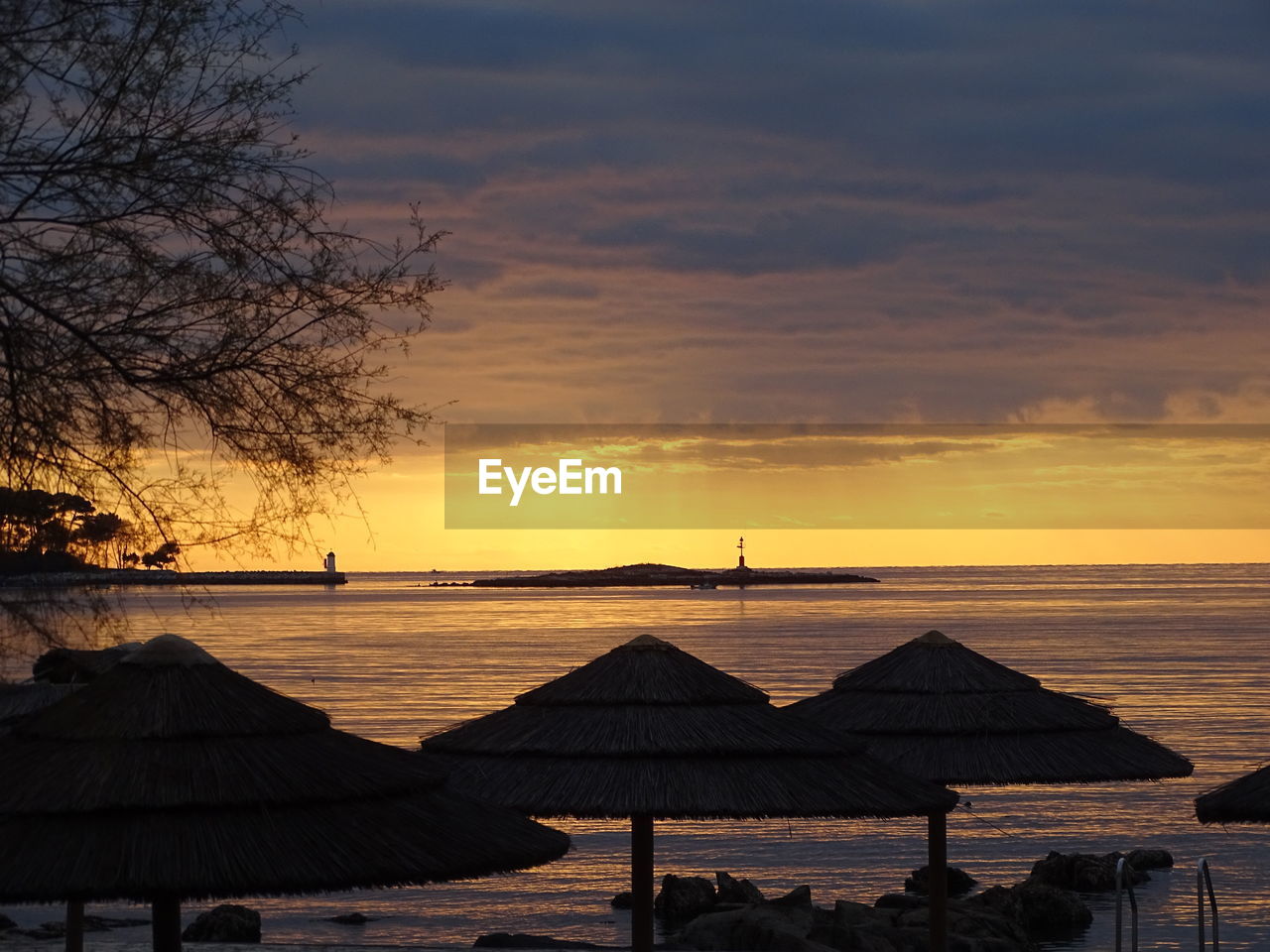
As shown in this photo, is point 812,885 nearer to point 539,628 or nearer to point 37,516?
point 37,516

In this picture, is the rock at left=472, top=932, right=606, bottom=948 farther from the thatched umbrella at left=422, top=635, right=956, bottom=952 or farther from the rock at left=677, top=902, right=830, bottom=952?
the thatched umbrella at left=422, top=635, right=956, bottom=952

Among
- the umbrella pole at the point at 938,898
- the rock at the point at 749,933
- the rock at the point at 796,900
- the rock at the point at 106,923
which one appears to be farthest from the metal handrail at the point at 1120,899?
the rock at the point at 106,923

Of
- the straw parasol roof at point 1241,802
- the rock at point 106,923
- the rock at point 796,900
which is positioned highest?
the straw parasol roof at point 1241,802

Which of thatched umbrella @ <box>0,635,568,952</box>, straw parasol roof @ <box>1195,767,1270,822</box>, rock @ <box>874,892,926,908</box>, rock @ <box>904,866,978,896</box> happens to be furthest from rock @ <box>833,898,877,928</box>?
thatched umbrella @ <box>0,635,568,952</box>

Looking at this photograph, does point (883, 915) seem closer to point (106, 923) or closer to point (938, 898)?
point (938, 898)

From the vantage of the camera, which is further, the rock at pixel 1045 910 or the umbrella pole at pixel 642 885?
the rock at pixel 1045 910

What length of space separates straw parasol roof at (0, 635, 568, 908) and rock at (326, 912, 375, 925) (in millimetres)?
21878

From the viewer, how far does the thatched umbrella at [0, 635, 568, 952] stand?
7676 mm

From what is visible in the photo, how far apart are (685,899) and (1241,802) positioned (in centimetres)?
1883

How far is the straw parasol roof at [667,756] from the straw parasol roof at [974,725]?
251cm

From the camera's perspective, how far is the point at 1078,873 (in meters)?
31.3

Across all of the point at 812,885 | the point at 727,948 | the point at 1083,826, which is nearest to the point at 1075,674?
the point at 1083,826

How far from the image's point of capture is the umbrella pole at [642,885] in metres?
13.0

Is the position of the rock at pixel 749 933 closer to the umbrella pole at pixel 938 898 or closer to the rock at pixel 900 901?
the rock at pixel 900 901
